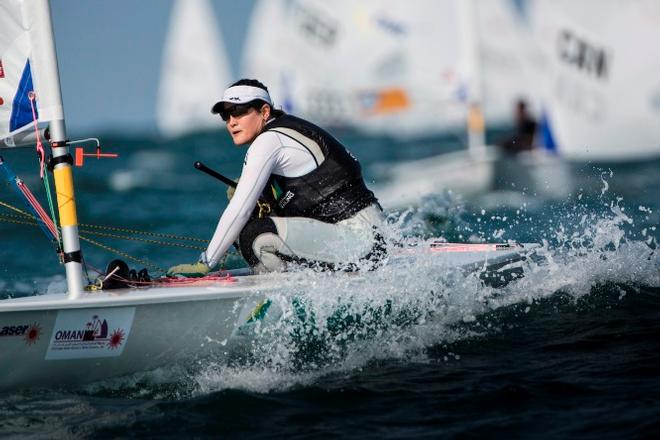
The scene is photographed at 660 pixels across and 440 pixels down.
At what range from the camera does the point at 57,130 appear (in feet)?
15.0

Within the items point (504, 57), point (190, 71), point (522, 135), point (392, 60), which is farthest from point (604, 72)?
point (190, 71)

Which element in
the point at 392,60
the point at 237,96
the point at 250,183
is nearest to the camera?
the point at 250,183

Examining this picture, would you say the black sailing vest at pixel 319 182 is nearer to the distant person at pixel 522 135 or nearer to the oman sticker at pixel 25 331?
the oman sticker at pixel 25 331

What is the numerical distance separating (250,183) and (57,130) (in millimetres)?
894

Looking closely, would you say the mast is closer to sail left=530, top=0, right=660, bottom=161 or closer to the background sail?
sail left=530, top=0, right=660, bottom=161

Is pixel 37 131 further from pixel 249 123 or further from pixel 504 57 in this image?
pixel 504 57

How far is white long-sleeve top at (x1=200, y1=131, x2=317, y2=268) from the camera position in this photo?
4754 mm

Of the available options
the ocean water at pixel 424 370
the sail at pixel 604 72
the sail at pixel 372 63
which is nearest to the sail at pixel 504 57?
the sail at pixel 372 63

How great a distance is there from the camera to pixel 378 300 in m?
4.76

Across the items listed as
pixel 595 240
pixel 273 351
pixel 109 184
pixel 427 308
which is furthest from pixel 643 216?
pixel 109 184

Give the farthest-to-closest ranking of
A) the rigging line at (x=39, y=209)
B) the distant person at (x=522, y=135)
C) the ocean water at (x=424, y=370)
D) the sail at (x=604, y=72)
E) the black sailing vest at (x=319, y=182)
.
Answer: the distant person at (x=522, y=135) → the sail at (x=604, y=72) → the black sailing vest at (x=319, y=182) → the rigging line at (x=39, y=209) → the ocean water at (x=424, y=370)

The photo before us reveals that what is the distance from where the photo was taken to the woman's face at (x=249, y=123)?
5.00 m

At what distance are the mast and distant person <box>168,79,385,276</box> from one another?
1.86 ft

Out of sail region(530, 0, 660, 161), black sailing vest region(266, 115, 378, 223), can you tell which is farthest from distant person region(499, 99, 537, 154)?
black sailing vest region(266, 115, 378, 223)
